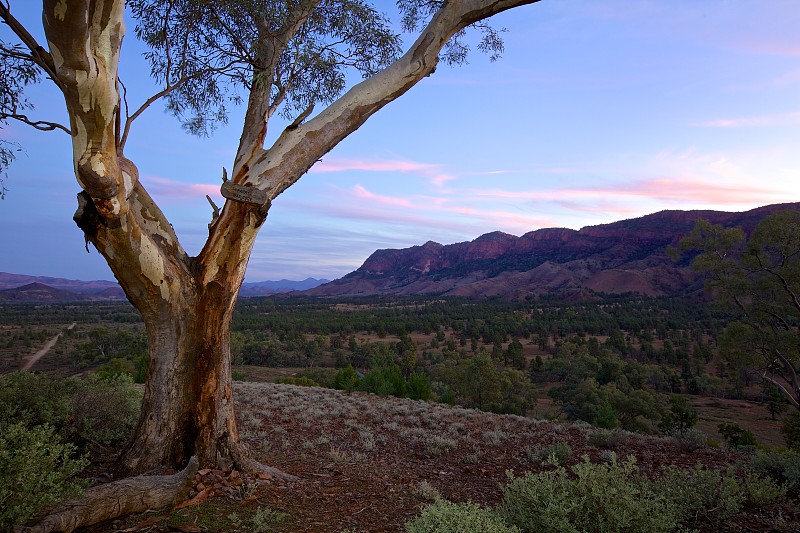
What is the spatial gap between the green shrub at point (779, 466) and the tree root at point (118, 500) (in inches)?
244

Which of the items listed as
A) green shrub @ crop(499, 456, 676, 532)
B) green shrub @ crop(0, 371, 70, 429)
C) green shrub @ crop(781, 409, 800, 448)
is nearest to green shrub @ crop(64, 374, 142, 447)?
green shrub @ crop(0, 371, 70, 429)

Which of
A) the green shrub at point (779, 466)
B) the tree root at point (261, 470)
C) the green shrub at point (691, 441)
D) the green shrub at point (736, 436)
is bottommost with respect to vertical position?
the green shrub at point (736, 436)

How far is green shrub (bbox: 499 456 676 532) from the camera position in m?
2.82

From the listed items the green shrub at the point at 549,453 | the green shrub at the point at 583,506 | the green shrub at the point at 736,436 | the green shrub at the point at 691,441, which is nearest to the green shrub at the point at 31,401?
the green shrub at the point at 583,506

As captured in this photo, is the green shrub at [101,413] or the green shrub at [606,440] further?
the green shrub at [606,440]

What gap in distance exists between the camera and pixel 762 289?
15062 millimetres

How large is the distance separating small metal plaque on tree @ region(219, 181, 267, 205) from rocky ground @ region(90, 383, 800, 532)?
2.38 meters

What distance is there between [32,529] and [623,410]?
3076cm

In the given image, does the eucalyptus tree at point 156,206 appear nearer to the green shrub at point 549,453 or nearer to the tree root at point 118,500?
the tree root at point 118,500

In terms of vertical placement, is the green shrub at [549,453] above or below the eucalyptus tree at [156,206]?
below

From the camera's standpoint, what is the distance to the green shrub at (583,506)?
111 inches

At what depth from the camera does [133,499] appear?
130 inches

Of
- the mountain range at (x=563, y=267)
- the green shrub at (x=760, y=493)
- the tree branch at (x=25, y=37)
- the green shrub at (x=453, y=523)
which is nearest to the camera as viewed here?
the green shrub at (x=453, y=523)

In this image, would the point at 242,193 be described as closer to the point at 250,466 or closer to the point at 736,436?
the point at 250,466
